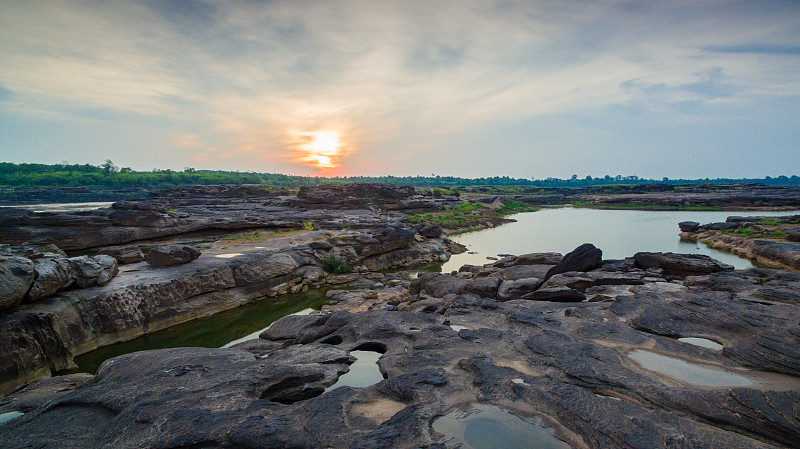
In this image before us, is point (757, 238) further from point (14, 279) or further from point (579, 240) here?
point (14, 279)

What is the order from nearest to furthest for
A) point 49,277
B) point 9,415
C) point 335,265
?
point 9,415
point 49,277
point 335,265

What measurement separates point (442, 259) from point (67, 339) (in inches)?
814

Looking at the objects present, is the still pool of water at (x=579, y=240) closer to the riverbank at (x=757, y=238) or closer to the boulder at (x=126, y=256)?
the riverbank at (x=757, y=238)

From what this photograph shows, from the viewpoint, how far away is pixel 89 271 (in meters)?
12.0

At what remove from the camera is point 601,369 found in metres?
6.55

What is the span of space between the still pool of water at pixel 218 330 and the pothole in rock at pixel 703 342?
12.5 metres

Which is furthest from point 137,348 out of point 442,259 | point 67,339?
point 442,259

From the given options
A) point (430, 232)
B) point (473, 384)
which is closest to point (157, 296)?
point (473, 384)

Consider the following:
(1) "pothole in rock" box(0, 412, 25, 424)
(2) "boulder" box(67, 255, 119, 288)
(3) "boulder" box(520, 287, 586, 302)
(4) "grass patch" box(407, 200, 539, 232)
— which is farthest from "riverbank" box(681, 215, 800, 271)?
(2) "boulder" box(67, 255, 119, 288)

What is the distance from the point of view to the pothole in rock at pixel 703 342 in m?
7.65

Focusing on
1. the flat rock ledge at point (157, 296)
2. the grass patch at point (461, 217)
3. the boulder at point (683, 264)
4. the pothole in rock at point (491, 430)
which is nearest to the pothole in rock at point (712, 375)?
the pothole in rock at point (491, 430)

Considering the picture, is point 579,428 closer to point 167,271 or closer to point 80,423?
point 80,423

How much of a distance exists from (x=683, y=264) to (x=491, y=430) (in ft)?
48.1

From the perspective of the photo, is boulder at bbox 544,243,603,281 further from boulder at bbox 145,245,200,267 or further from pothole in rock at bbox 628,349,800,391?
boulder at bbox 145,245,200,267
